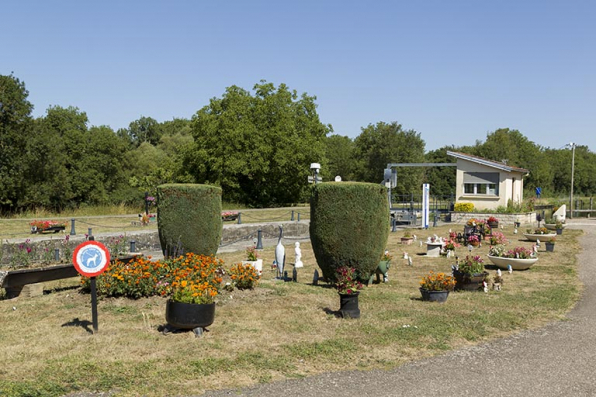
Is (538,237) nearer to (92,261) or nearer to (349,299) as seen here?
(349,299)

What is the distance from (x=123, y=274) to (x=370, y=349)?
4.96 m

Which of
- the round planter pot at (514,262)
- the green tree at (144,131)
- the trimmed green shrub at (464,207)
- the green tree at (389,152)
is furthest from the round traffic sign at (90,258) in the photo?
the green tree at (144,131)

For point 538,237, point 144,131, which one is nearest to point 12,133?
point 538,237

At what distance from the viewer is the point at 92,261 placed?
25.5 feet

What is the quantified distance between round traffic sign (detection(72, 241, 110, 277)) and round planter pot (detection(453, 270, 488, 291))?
7729 mm

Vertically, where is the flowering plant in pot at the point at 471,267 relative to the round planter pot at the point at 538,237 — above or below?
above

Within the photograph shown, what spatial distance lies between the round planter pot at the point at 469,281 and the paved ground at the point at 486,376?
3491mm

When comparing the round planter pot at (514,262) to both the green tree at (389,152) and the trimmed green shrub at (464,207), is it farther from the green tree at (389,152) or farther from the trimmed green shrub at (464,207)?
the green tree at (389,152)

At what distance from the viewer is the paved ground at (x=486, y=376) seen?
5.71 m

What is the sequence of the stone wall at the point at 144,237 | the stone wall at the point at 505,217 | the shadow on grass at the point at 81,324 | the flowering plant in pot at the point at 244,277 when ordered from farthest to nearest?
the stone wall at the point at 505,217
the stone wall at the point at 144,237
the flowering plant in pot at the point at 244,277
the shadow on grass at the point at 81,324

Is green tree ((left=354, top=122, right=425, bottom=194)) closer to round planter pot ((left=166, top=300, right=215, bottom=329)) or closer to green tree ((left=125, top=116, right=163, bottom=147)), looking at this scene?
green tree ((left=125, top=116, right=163, bottom=147))

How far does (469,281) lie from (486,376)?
18.1 ft

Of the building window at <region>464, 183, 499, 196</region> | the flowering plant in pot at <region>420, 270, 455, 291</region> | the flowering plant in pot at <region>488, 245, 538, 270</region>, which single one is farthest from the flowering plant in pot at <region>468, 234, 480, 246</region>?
the building window at <region>464, 183, 499, 196</region>

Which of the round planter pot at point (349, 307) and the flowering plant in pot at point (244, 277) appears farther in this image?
the flowering plant in pot at point (244, 277)
